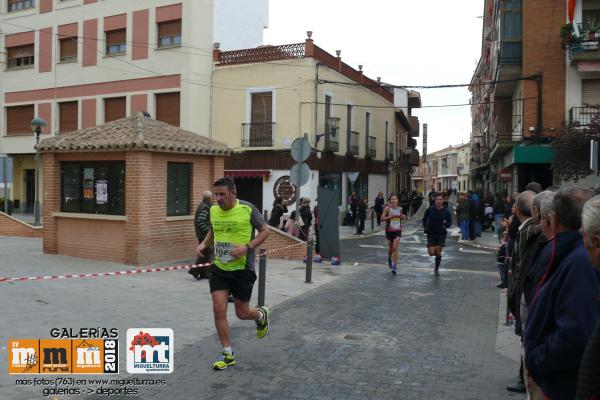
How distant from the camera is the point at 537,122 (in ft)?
72.6

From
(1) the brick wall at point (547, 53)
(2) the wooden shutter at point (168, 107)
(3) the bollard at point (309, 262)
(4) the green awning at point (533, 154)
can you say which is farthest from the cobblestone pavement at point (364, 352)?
(2) the wooden shutter at point (168, 107)

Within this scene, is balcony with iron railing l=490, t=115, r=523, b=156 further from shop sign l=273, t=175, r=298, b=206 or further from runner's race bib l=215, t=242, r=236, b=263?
runner's race bib l=215, t=242, r=236, b=263

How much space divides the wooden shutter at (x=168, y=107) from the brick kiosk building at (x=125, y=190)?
1375 centimetres

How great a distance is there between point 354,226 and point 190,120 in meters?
8.87

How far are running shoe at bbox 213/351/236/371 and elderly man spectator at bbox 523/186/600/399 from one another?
338 centimetres

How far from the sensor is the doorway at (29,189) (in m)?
32.9

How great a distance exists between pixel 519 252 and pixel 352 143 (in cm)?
2568

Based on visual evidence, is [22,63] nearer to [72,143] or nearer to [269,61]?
[269,61]

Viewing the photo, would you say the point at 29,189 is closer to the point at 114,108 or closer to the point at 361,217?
the point at 114,108

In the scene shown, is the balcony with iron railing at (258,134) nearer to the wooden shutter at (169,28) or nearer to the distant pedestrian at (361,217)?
the distant pedestrian at (361,217)

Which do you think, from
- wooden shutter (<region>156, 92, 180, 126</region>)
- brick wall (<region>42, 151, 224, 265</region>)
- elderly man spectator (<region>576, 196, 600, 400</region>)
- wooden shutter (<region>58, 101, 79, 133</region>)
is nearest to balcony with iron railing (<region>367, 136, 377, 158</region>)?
wooden shutter (<region>156, 92, 180, 126</region>)

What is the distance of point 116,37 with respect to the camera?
28.4 metres

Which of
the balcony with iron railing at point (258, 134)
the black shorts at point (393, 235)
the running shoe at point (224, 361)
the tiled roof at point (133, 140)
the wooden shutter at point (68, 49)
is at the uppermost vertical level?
the wooden shutter at point (68, 49)

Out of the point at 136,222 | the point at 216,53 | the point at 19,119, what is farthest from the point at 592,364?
the point at 19,119
